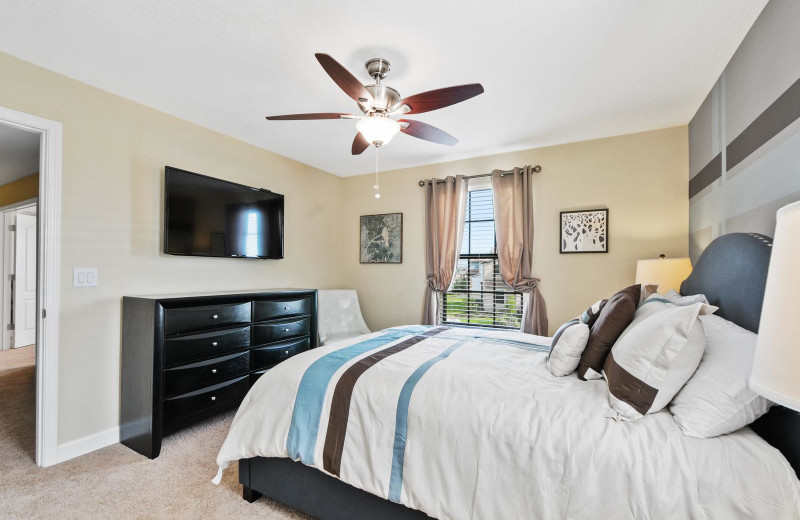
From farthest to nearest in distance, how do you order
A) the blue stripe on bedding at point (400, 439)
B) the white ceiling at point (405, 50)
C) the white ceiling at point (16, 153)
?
the white ceiling at point (16, 153) → the white ceiling at point (405, 50) → the blue stripe on bedding at point (400, 439)

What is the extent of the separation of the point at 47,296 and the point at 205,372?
109 cm

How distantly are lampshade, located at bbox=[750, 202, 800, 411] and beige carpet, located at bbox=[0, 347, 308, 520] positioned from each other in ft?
6.51

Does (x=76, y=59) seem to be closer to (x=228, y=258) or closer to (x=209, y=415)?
(x=228, y=258)

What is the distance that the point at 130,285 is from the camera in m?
2.75

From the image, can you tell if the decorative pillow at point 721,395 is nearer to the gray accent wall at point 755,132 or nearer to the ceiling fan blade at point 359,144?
the gray accent wall at point 755,132

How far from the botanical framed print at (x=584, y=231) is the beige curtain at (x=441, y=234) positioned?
1095 mm

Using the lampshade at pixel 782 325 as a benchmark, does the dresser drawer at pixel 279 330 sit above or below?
below

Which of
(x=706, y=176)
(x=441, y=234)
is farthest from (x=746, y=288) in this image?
(x=441, y=234)

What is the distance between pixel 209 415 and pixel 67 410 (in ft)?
2.84

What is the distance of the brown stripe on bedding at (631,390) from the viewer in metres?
1.25

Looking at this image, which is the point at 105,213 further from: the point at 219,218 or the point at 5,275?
the point at 5,275

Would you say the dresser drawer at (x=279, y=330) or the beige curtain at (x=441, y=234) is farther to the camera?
the beige curtain at (x=441, y=234)

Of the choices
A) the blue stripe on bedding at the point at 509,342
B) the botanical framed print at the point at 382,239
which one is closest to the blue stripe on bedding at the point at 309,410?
the blue stripe on bedding at the point at 509,342

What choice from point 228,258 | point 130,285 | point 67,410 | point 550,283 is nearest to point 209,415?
point 67,410
